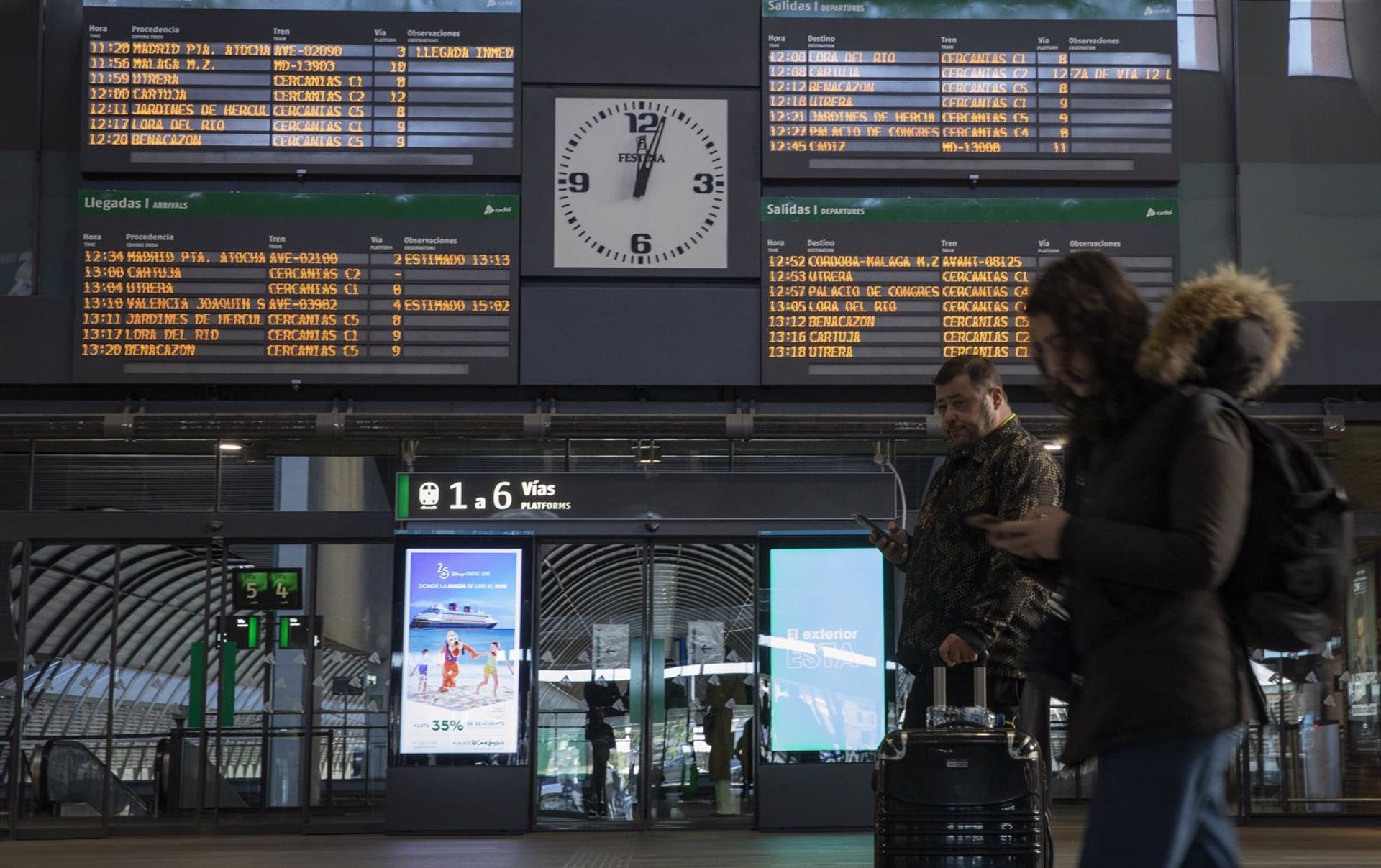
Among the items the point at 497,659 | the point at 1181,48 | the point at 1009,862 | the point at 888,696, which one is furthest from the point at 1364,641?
the point at 1009,862

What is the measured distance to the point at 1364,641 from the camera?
11883 millimetres

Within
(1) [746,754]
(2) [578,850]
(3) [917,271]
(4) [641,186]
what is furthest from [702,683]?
(4) [641,186]

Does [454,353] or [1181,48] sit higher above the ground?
[1181,48]

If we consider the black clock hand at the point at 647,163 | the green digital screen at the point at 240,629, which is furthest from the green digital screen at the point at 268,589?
the black clock hand at the point at 647,163

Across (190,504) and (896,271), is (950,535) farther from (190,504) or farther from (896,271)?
(190,504)

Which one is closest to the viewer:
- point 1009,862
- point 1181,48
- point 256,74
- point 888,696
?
point 1009,862

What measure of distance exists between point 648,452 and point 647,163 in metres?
2.25

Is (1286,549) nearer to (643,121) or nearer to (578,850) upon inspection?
(578,850)

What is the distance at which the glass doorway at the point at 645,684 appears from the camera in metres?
11.6

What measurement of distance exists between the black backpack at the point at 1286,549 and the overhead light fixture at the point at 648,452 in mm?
8853

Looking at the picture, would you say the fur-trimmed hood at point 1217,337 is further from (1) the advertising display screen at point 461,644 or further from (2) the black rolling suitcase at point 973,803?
(1) the advertising display screen at point 461,644

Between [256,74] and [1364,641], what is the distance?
877cm

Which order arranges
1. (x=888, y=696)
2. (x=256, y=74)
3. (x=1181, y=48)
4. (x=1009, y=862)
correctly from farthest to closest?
(x=888, y=696) < (x=1181, y=48) < (x=256, y=74) < (x=1009, y=862)

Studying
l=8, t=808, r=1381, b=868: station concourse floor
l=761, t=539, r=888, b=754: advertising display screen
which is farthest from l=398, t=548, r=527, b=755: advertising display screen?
l=761, t=539, r=888, b=754: advertising display screen
